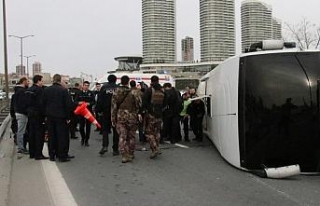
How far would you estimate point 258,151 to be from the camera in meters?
7.95

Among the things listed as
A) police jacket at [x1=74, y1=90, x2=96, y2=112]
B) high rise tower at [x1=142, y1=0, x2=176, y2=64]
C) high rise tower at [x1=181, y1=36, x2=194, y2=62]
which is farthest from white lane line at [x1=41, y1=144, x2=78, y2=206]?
high rise tower at [x1=181, y1=36, x2=194, y2=62]

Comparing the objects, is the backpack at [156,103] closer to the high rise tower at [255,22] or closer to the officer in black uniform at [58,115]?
the officer in black uniform at [58,115]

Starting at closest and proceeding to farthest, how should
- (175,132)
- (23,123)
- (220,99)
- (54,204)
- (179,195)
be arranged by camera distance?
(54,204) → (179,195) → (220,99) → (23,123) → (175,132)

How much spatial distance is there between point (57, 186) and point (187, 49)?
99.7m

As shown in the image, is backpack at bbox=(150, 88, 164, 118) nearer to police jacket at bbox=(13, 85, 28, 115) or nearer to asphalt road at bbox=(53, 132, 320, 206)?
asphalt road at bbox=(53, 132, 320, 206)

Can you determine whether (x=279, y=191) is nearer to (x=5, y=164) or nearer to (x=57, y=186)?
(x=57, y=186)

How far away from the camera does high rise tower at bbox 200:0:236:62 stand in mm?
65375

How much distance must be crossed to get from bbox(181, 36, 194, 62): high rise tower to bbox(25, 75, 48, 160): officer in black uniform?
3645 inches

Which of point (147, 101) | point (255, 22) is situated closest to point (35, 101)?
point (147, 101)

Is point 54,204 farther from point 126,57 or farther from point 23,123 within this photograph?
point 126,57

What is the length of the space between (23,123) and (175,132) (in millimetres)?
4139

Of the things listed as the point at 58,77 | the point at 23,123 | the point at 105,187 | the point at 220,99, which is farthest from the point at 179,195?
the point at 23,123

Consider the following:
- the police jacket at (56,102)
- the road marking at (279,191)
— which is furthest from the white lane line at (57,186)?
the road marking at (279,191)

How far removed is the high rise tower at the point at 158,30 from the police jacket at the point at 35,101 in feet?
229
